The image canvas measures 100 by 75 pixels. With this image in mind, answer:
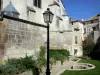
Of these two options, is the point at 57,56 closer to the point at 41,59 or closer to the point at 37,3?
the point at 41,59

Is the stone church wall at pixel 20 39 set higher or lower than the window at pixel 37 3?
lower

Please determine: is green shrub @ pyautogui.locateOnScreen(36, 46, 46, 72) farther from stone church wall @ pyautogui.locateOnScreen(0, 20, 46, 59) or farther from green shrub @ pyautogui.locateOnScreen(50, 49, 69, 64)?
green shrub @ pyautogui.locateOnScreen(50, 49, 69, 64)

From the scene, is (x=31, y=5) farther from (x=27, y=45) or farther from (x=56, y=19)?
(x=27, y=45)

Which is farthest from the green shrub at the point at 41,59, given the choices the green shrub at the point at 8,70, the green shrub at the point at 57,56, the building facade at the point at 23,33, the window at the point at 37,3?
the window at the point at 37,3

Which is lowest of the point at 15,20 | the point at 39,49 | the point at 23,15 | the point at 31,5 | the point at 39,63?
the point at 39,63

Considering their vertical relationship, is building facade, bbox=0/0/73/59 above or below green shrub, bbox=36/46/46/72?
above

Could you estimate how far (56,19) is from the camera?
31672 millimetres

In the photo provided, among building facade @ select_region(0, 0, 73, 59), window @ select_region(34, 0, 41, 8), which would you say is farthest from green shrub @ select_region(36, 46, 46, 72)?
window @ select_region(34, 0, 41, 8)

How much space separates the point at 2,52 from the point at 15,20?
8.26ft

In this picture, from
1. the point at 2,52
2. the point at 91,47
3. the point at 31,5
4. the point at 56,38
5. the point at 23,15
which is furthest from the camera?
the point at 91,47

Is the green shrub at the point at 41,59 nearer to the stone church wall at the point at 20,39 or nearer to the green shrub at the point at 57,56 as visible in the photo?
the stone church wall at the point at 20,39

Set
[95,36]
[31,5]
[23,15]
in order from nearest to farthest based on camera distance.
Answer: [23,15], [31,5], [95,36]

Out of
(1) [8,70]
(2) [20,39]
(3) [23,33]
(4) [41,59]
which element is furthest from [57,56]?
(1) [8,70]

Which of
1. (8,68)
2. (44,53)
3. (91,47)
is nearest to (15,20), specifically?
(8,68)
